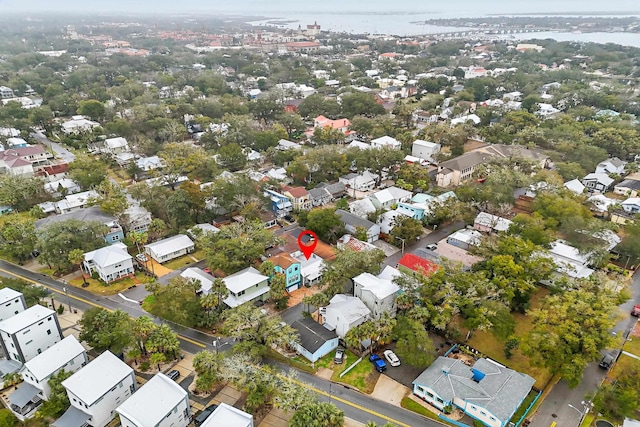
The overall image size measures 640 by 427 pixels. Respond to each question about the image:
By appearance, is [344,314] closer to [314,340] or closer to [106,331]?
[314,340]

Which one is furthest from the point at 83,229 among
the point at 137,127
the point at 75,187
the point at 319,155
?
the point at 137,127

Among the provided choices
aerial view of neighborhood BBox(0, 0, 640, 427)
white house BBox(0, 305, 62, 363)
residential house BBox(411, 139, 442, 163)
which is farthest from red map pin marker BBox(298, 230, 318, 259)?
residential house BBox(411, 139, 442, 163)

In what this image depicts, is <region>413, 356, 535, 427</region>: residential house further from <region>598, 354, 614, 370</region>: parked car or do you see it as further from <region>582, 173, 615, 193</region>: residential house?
<region>582, 173, 615, 193</region>: residential house

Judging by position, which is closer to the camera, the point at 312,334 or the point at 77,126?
the point at 312,334

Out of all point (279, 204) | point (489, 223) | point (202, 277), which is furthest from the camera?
point (279, 204)

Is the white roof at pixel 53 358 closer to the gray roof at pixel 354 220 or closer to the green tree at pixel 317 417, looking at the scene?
the green tree at pixel 317 417

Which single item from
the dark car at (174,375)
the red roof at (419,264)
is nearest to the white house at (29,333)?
the dark car at (174,375)

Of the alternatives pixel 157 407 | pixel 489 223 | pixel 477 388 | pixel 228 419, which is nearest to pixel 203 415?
pixel 157 407
